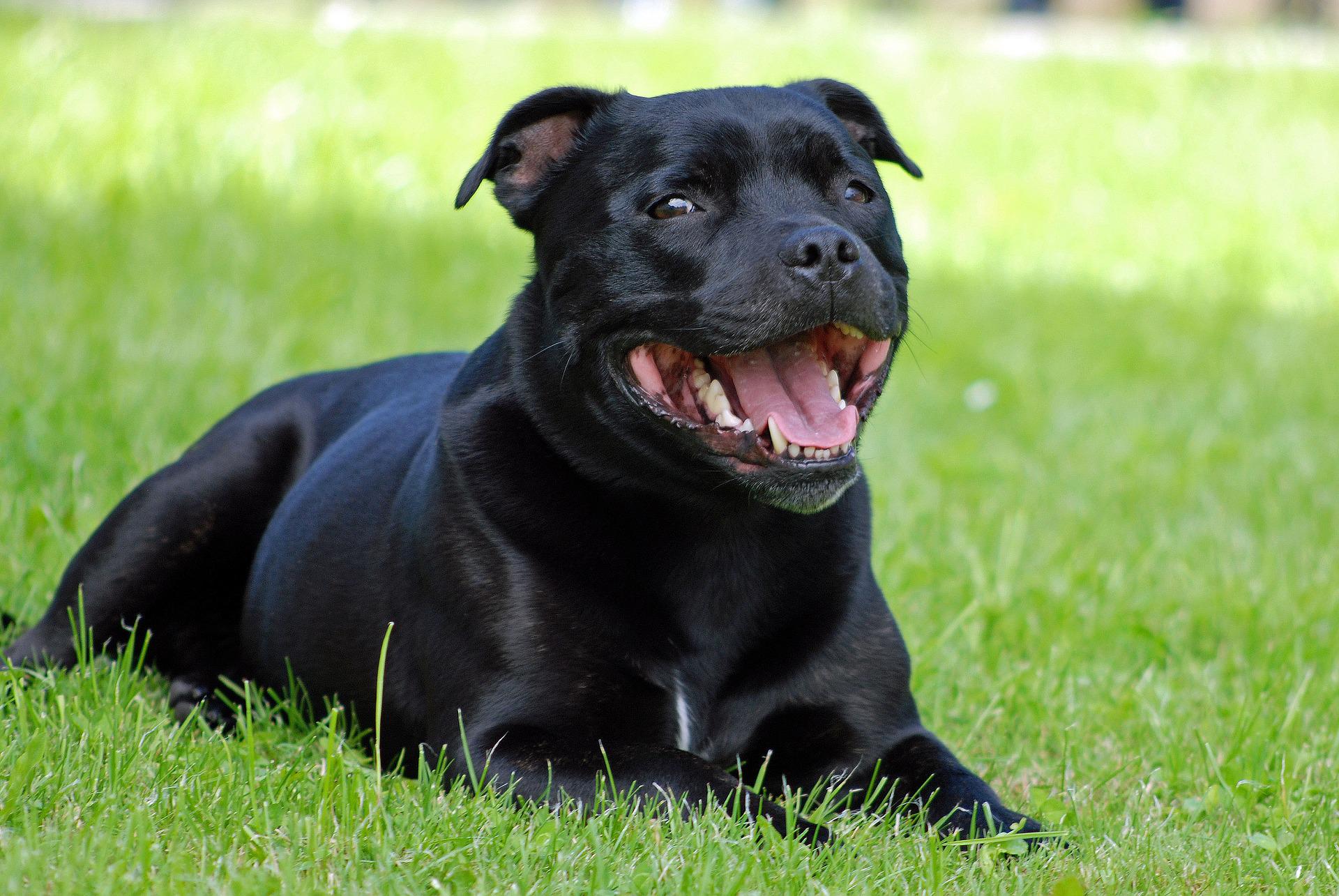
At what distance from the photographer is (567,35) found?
1321cm

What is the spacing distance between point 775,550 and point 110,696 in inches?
58.7

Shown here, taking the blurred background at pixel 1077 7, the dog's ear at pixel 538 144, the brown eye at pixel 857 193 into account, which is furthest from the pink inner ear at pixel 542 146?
the blurred background at pixel 1077 7

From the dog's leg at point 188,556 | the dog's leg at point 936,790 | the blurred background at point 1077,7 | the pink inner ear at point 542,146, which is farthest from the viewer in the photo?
the blurred background at point 1077,7

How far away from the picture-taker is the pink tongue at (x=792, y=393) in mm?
3109

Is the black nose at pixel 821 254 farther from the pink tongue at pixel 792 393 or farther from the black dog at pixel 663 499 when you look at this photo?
the pink tongue at pixel 792 393

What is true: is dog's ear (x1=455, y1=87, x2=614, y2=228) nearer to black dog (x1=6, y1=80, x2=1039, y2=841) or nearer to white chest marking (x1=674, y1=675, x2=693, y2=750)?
black dog (x1=6, y1=80, x2=1039, y2=841)

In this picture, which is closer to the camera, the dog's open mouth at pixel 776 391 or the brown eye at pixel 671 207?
the dog's open mouth at pixel 776 391

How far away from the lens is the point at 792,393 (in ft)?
10.6

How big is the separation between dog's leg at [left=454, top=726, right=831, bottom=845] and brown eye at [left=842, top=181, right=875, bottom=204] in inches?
51.3

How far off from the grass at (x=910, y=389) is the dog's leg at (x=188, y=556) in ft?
0.79

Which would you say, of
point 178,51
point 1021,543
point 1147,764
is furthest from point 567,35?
point 1147,764

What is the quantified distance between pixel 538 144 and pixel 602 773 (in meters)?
1.51

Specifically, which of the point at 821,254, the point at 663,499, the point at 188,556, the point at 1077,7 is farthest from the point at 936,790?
the point at 1077,7

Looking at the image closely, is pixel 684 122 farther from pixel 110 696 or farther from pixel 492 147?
pixel 110 696
